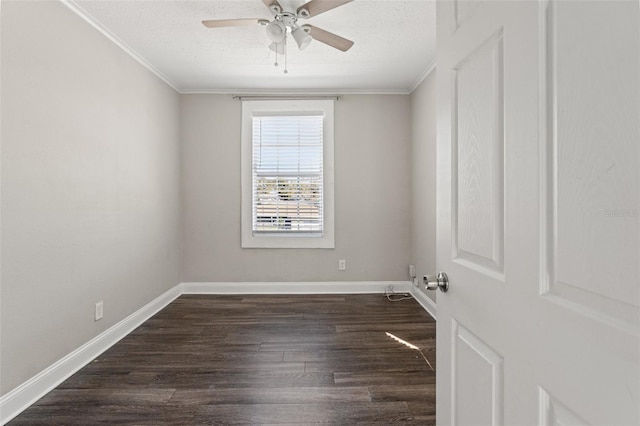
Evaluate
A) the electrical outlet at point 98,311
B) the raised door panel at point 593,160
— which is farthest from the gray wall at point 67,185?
the raised door panel at point 593,160

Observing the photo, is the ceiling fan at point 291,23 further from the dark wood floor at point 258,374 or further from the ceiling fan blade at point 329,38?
the dark wood floor at point 258,374

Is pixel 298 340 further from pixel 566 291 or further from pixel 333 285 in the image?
pixel 566 291

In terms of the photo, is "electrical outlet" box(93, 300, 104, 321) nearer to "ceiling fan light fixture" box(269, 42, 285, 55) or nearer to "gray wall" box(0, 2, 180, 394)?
"gray wall" box(0, 2, 180, 394)

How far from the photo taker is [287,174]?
12.8 ft

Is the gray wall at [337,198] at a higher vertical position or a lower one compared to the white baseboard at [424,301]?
higher

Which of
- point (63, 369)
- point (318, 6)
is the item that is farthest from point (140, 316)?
point (318, 6)

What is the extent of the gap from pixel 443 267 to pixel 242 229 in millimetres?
3171

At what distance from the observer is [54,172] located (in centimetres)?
200

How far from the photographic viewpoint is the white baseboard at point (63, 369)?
5.66ft

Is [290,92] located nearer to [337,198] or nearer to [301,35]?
[337,198]

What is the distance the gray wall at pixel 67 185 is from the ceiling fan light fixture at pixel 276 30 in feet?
4.36

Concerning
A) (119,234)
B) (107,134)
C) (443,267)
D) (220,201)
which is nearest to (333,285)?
(220,201)

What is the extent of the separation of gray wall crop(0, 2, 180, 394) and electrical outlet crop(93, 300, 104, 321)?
1.6 inches

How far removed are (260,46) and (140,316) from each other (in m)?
2.68
